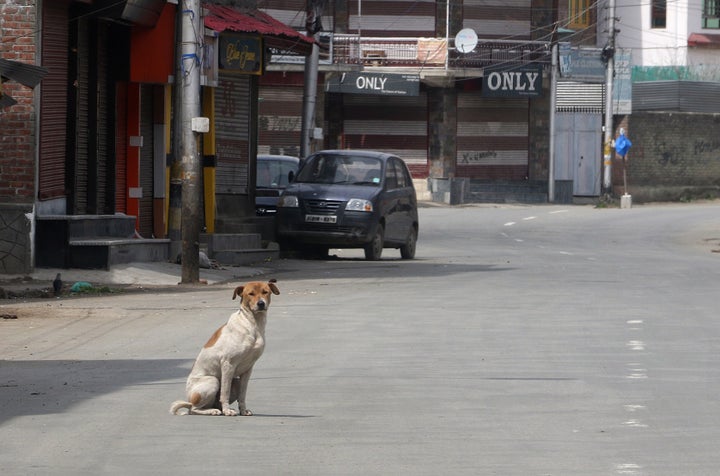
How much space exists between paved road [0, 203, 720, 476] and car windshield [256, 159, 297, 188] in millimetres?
8766

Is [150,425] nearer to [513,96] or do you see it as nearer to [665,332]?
[665,332]

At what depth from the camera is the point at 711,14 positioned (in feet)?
227

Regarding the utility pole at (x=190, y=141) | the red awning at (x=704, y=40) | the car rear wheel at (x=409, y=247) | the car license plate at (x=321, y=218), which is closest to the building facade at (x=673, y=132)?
the red awning at (x=704, y=40)

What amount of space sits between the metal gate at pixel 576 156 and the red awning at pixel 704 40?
1758 cm

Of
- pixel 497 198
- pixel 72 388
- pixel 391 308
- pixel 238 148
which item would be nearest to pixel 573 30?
pixel 497 198

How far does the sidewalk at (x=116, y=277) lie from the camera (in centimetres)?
1722

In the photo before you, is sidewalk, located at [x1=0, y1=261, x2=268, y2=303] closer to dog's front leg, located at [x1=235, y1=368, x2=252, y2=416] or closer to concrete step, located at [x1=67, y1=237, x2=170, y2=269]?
concrete step, located at [x1=67, y1=237, x2=170, y2=269]

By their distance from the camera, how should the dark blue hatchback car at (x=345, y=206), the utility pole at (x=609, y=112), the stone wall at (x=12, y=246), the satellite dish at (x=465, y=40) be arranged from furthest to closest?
1. the utility pole at (x=609, y=112)
2. the satellite dish at (x=465, y=40)
3. the dark blue hatchback car at (x=345, y=206)
4. the stone wall at (x=12, y=246)

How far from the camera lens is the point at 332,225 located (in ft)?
76.1

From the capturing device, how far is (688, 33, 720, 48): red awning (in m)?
68.6

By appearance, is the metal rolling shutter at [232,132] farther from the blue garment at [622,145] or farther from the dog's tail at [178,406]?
the blue garment at [622,145]

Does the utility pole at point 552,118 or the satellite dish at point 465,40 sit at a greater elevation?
the satellite dish at point 465,40

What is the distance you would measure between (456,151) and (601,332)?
3974 cm

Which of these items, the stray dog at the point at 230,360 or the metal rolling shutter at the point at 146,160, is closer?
the stray dog at the point at 230,360
